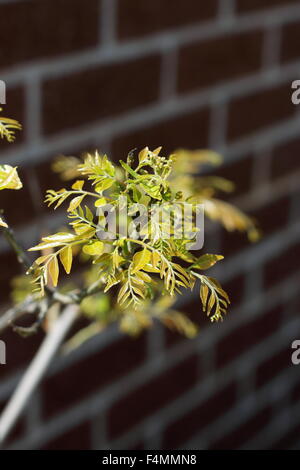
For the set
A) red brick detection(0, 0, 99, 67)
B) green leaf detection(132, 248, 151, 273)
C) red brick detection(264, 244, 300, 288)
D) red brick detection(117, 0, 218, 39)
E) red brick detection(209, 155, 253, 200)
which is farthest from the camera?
red brick detection(264, 244, 300, 288)

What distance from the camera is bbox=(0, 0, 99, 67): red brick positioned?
0.75m

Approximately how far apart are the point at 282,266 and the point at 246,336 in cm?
16

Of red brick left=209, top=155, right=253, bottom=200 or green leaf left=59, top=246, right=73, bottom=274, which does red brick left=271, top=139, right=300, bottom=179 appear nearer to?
red brick left=209, top=155, right=253, bottom=200

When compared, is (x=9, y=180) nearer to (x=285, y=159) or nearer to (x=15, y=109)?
(x=15, y=109)

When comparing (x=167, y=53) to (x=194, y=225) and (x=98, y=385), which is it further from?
(x=194, y=225)

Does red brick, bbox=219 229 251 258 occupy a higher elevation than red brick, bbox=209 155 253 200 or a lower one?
lower

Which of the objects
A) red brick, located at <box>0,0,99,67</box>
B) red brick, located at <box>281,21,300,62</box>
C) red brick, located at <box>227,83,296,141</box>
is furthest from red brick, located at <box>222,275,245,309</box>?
red brick, located at <box>0,0,99,67</box>

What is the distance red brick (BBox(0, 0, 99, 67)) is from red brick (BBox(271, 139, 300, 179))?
0.50 metres

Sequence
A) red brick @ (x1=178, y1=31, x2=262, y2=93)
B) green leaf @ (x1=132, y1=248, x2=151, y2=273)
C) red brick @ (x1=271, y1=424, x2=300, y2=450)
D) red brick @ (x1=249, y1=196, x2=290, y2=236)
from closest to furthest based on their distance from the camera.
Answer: green leaf @ (x1=132, y1=248, x2=151, y2=273)
red brick @ (x1=178, y1=31, x2=262, y2=93)
red brick @ (x1=249, y1=196, x2=290, y2=236)
red brick @ (x1=271, y1=424, x2=300, y2=450)

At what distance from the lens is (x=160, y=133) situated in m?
1.00

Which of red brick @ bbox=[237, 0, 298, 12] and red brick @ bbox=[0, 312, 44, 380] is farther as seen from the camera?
red brick @ bbox=[237, 0, 298, 12]

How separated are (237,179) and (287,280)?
0.31 metres

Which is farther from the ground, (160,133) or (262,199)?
(160,133)
